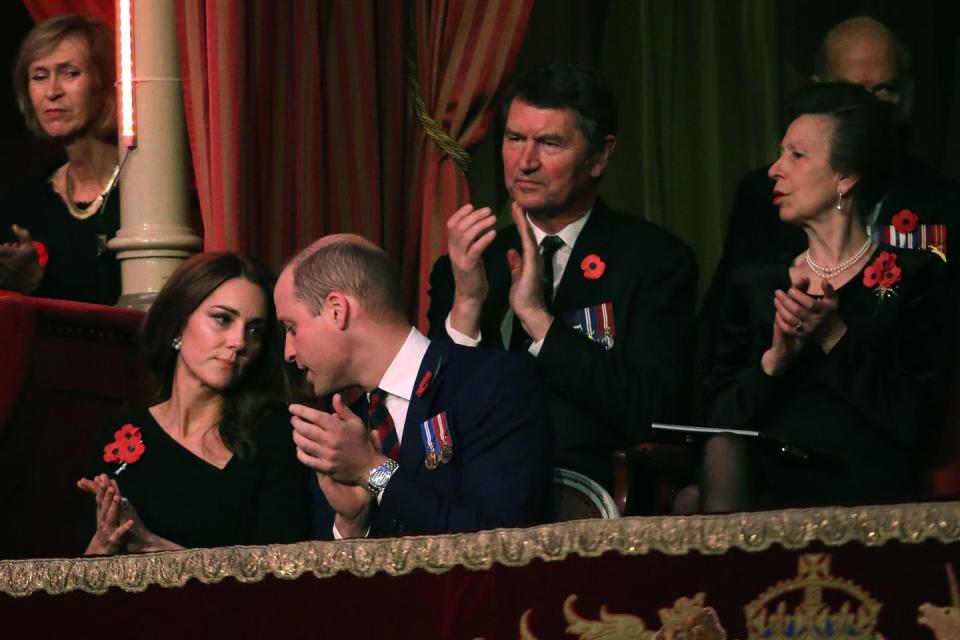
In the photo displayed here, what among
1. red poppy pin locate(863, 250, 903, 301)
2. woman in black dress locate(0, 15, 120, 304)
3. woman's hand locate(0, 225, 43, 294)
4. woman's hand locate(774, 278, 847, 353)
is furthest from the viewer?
woman in black dress locate(0, 15, 120, 304)

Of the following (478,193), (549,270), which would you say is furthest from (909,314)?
(478,193)

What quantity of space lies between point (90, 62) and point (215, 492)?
152cm

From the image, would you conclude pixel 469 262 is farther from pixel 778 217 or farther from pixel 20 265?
pixel 20 265

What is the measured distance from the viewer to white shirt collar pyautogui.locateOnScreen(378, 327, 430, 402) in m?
3.00

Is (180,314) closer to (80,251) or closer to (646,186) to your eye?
(80,251)

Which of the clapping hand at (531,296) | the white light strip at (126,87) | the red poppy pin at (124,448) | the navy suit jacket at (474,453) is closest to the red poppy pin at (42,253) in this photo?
the white light strip at (126,87)

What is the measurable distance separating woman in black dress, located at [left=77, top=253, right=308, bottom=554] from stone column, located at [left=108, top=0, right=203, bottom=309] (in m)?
0.67

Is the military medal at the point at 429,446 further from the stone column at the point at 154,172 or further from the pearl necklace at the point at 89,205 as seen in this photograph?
the pearl necklace at the point at 89,205

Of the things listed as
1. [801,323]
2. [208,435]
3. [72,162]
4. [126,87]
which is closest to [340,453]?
[208,435]

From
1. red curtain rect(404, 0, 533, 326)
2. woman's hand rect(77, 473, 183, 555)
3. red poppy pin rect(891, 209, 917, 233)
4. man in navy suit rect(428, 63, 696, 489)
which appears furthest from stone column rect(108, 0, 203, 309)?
red poppy pin rect(891, 209, 917, 233)

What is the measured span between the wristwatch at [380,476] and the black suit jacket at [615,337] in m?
0.64

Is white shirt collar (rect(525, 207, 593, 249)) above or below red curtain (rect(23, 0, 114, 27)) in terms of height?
below

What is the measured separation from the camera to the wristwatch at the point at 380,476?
2.77 metres

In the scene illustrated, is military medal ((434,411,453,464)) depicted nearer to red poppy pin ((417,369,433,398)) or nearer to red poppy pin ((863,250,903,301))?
red poppy pin ((417,369,433,398))
